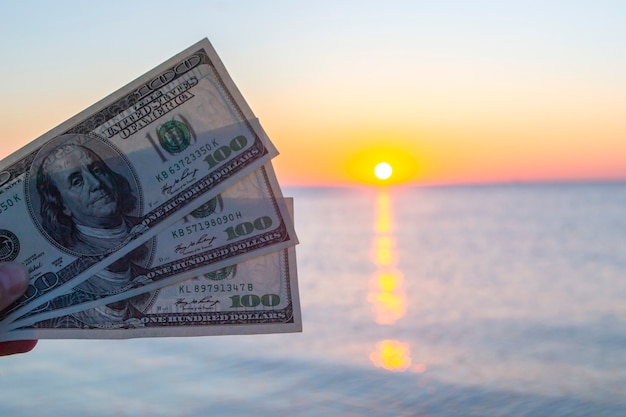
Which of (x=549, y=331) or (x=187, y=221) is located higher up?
(x=549, y=331)

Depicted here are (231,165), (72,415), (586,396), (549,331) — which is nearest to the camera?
(231,165)

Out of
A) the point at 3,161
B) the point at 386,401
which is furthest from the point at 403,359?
the point at 3,161

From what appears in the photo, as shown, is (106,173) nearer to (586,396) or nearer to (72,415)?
(72,415)

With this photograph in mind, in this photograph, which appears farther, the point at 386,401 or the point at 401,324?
the point at 401,324

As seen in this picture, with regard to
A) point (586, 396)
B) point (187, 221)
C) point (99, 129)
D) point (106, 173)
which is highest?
point (99, 129)

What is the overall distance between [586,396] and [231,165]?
7.82 ft

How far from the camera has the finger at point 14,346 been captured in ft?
7.00

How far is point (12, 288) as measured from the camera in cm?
204

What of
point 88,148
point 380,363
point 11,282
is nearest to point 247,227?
point 88,148

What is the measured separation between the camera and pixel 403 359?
4.18 meters

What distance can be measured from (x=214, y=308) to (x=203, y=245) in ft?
0.68

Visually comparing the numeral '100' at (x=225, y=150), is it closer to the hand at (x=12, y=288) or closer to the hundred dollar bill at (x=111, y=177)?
the hundred dollar bill at (x=111, y=177)

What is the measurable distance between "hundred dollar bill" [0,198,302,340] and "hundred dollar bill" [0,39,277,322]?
0.15 meters

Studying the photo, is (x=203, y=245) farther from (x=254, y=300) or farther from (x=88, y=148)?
(x=88, y=148)
